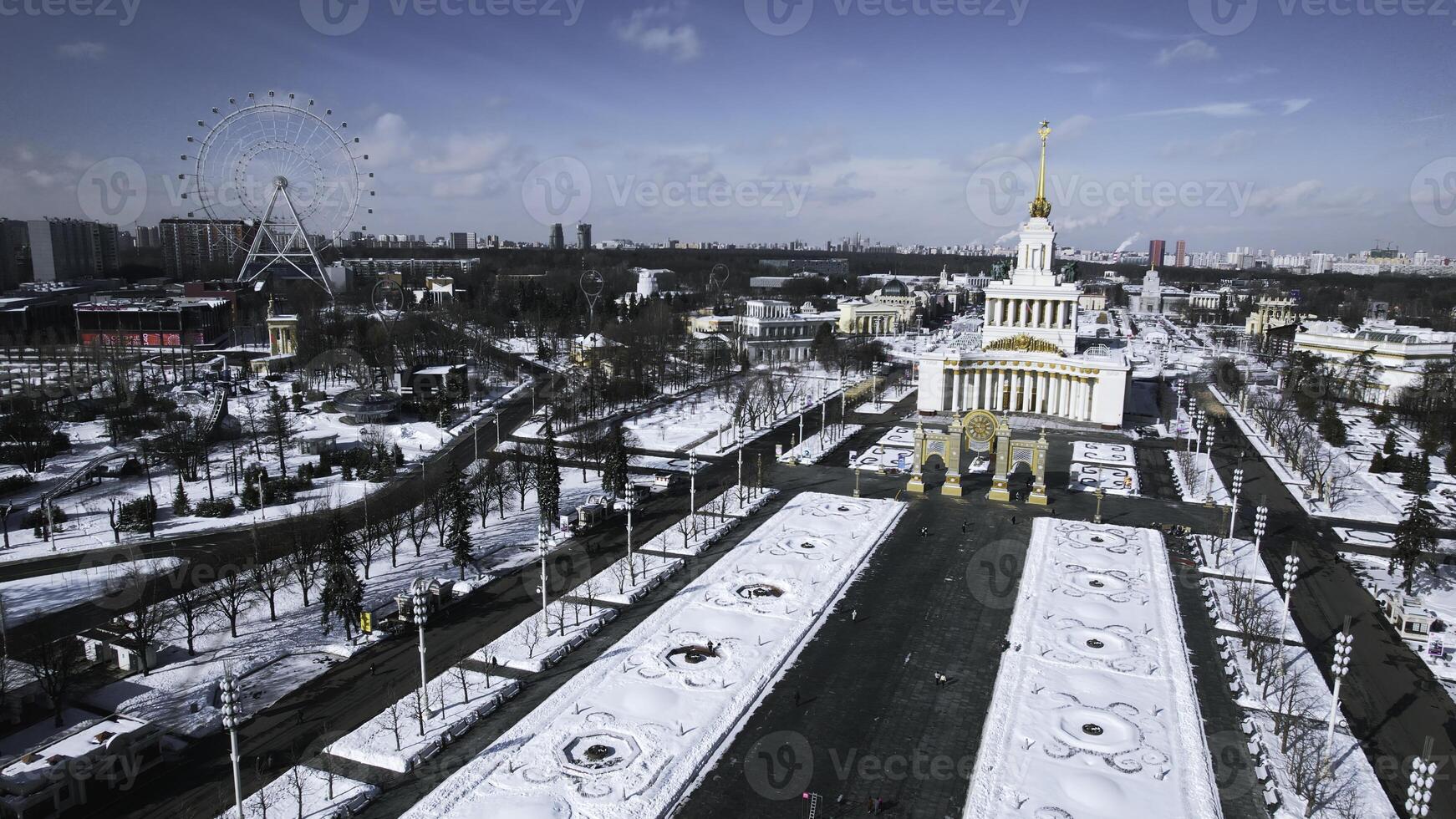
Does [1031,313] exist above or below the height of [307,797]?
above

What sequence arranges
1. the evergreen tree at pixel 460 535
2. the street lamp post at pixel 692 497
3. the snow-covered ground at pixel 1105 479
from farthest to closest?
1. the snow-covered ground at pixel 1105 479
2. the street lamp post at pixel 692 497
3. the evergreen tree at pixel 460 535

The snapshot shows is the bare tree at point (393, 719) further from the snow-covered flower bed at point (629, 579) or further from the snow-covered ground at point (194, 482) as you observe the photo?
the snow-covered ground at point (194, 482)

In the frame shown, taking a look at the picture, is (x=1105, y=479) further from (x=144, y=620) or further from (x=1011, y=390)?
(x=144, y=620)

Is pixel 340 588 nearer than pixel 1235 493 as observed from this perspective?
Yes

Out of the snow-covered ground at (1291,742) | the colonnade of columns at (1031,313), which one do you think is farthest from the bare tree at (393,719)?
the colonnade of columns at (1031,313)

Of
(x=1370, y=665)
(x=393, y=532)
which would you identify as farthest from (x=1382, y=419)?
(x=393, y=532)

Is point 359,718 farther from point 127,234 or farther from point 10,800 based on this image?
point 127,234

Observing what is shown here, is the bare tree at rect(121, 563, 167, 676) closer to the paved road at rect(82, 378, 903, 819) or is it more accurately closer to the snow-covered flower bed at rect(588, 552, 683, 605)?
the paved road at rect(82, 378, 903, 819)
